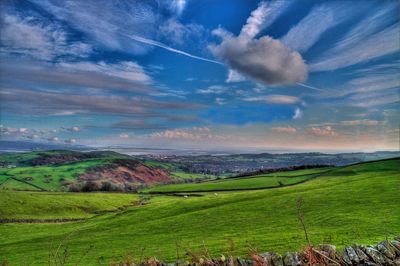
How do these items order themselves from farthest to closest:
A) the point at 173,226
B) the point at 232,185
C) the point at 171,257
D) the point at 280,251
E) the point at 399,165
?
the point at 232,185 < the point at 399,165 < the point at 173,226 < the point at 171,257 < the point at 280,251

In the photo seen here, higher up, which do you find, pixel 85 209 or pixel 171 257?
pixel 171 257

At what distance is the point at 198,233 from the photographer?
43406mm

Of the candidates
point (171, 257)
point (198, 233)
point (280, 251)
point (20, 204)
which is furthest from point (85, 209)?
point (280, 251)

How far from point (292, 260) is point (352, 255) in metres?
2.68

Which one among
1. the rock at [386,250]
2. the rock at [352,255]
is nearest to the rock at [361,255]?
the rock at [352,255]

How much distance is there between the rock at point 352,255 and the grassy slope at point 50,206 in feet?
285

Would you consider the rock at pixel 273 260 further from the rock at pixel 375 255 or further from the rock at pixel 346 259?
the rock at pixel 375 255

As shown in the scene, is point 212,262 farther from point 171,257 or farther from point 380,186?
point 380,186

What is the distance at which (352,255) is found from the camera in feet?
51.1

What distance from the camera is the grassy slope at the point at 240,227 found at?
3048 cm

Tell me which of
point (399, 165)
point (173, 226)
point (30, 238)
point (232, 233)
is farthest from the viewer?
point (399, 165)

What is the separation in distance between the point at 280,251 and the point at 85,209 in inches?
3444

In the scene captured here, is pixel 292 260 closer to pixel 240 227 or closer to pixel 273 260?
pixel 273 260

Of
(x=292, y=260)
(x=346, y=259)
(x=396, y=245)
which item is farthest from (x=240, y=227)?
(x=346, y=259)
